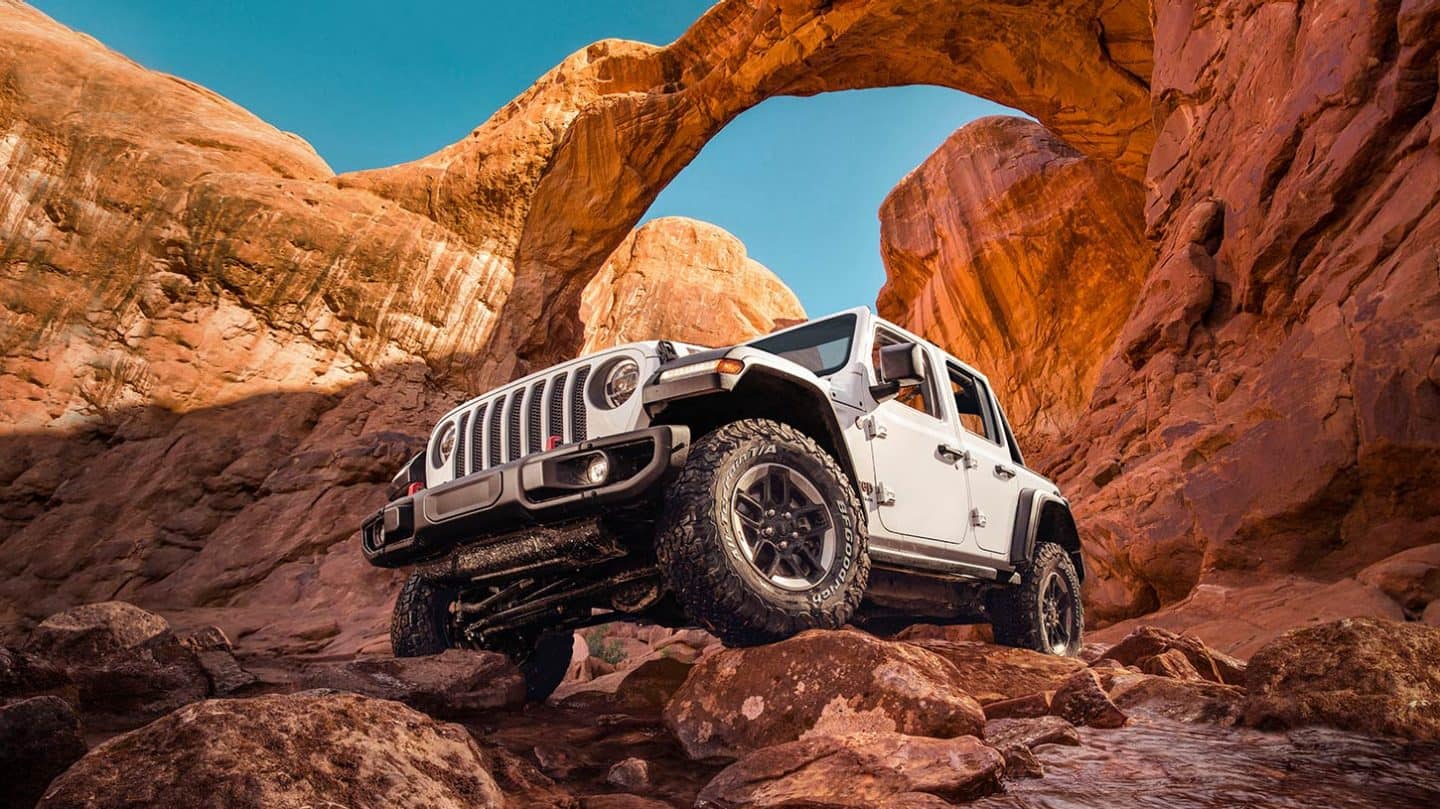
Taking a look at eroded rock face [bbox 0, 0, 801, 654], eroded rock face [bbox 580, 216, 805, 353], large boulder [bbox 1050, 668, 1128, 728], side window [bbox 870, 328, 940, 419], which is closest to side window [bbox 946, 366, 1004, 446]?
side window [bbox 870, 328, 940, 419]

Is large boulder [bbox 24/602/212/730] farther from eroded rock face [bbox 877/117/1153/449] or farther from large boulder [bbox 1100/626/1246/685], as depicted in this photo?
eroded rock face [bbox 877/117/1153/449]

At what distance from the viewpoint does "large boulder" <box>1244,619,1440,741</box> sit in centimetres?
301

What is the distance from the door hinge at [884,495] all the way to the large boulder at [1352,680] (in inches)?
66.6

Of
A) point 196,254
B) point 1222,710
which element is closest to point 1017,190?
point 196,254

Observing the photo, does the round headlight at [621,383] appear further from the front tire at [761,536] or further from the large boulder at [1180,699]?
the large boulder at [1180,699]

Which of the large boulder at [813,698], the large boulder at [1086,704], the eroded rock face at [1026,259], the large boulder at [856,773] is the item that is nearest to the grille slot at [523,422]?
the large boulder at [813,698]

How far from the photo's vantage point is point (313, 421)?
46.1 feet

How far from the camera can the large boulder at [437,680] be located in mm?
3502

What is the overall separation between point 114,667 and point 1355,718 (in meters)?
4.70

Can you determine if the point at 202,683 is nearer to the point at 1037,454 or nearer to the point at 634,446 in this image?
the point at 634,446

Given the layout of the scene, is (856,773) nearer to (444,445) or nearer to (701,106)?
(444,445)

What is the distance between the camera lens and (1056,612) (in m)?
5.90

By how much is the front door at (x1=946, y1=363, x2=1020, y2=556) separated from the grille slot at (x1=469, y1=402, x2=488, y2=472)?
2.84m

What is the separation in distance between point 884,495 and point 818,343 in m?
0.97
